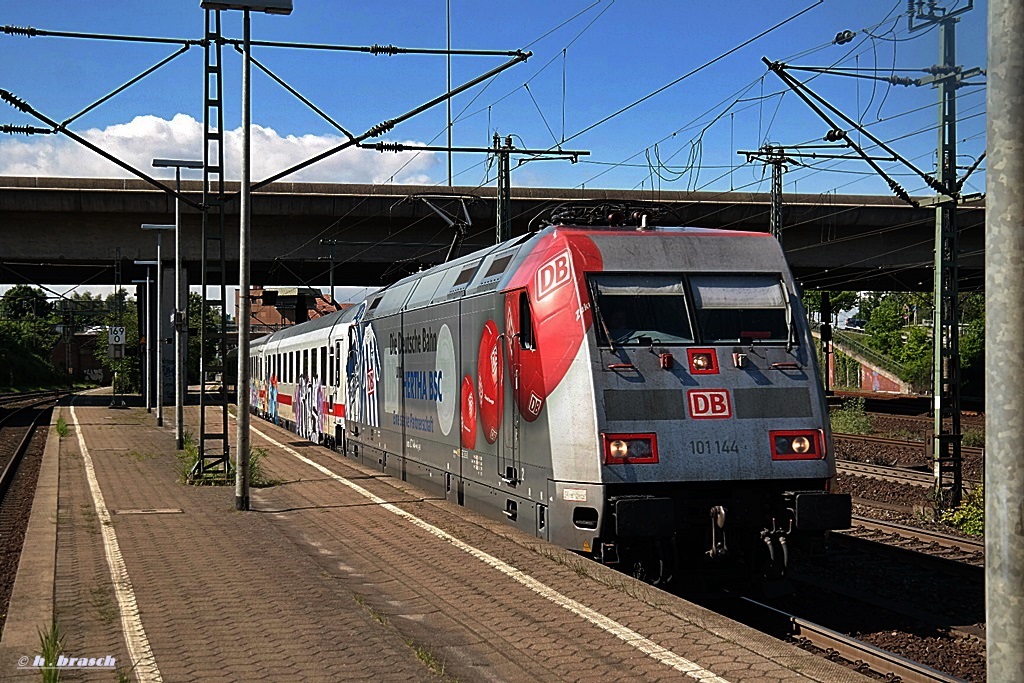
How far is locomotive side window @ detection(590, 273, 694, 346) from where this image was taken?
998cm

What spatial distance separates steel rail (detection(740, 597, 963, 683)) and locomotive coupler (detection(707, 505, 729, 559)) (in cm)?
69

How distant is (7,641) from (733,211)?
37087 mm

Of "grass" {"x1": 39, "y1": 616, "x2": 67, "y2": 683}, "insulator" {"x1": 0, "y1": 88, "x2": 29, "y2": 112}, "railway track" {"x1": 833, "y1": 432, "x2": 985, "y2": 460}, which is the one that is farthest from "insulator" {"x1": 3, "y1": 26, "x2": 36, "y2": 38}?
"railway track" {"x1": 833, "y1": 432, "x2": 985, "y2": 460}

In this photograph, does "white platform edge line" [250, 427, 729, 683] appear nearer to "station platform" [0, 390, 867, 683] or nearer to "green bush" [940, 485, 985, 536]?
"station platform" [0, 390, 867, 683]

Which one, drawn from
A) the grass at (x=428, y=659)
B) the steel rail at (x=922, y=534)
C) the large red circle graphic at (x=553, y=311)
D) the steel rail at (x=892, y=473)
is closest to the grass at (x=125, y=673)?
the grass at (x=428, y=659)

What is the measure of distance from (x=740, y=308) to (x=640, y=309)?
36.2 inches

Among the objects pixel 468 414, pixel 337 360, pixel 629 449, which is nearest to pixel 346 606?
pixel 629 449

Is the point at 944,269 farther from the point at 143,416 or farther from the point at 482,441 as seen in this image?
the point at 143,416

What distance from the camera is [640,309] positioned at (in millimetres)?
10172

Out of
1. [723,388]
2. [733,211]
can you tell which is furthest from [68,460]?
[733,211]

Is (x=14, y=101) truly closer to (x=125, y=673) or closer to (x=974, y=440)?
(x=125, y=673)

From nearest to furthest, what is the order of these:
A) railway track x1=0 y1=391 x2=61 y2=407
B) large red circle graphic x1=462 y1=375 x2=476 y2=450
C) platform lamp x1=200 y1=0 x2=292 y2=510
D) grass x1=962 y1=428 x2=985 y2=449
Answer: large red circle graphic x1=462 y1=375 x2=476 y2=450 < platform lamp x1=200 y1=0 x2=292 y2=510 < grass x1=962 y1=428 x2=985 y2=449 < railway track x1=0 y1=391 x2=61 y2=407

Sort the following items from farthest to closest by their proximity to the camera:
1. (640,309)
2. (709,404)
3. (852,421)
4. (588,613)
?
1. (852,421)
2. (640,309)
3. (709,404)
4. (588,613)

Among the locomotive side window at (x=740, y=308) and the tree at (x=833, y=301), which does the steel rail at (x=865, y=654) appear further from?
the tree at (x=833, y=301)
